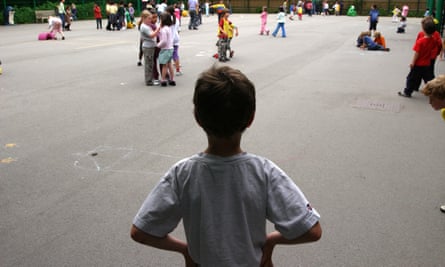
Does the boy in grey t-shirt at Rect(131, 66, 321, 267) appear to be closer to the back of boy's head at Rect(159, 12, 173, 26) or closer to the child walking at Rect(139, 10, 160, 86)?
the back of boy's head at Rect(159, 12, 173, 26)

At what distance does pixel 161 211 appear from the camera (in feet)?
5.40

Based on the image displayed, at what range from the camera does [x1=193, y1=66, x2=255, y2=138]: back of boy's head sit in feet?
5.10

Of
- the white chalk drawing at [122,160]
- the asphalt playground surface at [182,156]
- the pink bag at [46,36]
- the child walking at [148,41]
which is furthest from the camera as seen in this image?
the pink bag at [46,36]

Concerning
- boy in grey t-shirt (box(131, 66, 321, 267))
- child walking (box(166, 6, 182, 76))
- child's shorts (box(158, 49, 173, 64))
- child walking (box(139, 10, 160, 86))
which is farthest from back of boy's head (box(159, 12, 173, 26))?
boy in grey t-shirt (box(131, 66, 321, 267))

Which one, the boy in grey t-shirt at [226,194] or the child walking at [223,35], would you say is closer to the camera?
the boy in grey t-shirt at [226,194]

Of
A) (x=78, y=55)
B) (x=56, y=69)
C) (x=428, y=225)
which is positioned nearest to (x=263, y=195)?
(x=428, y=225)

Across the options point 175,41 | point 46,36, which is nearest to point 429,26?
point 175,41

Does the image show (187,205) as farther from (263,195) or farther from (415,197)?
(415,197)

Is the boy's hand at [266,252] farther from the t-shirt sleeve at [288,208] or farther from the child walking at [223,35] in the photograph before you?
the child walking at [223,35]

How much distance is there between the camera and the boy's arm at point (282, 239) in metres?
1.62

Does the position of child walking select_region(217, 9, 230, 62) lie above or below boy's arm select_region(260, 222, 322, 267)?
above

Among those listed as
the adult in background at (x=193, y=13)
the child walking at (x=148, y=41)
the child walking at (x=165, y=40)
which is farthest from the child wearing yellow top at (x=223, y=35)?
the adult in background at (x=193, y=13)

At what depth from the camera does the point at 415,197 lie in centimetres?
456

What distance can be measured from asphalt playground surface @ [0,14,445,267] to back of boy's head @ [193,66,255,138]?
2.19 m
